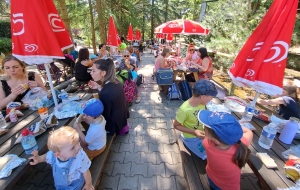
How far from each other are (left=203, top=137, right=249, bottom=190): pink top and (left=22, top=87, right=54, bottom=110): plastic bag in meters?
2.57

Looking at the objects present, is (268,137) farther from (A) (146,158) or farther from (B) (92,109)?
(B) (92,109)

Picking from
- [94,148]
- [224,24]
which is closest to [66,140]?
[94,148]

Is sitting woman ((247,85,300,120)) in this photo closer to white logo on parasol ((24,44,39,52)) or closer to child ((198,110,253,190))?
child ((198,110,253,190))

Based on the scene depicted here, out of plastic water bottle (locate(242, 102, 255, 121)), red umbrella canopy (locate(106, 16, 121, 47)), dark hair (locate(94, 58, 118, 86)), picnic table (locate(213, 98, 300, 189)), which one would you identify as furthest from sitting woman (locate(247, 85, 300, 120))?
red umbrella canopy (locate(106, 16, 121, 47))

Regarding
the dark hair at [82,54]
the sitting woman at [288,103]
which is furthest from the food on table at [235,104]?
the dark hair at [82,54]

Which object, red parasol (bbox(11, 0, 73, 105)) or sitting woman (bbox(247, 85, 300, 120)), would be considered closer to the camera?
red parasol (bbox(11, 0, 73, 105))

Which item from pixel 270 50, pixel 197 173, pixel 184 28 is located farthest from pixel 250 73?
pixel 184 28

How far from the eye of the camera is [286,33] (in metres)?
1.71

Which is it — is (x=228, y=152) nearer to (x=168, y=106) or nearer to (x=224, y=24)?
(x=168, y=106)

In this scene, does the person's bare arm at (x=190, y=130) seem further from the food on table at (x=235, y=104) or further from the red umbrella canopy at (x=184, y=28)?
the red umbrella canopy at (x=184, y=28)

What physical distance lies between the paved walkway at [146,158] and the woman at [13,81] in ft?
5.90

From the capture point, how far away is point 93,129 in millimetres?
2100

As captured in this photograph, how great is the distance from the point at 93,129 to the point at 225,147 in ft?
5.16

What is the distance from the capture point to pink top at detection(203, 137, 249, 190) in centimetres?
144
